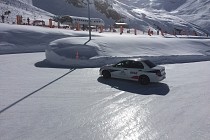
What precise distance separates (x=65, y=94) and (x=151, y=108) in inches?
155

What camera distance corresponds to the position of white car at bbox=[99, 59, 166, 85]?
14773 mm

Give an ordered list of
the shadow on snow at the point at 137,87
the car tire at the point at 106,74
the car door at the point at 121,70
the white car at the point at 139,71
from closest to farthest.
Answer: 1. the shadow on snow at the point at 137,87
2. the white car at the point at 139,71
3. the car door at the point at 121,70
4. the car tire at the point at 106,74

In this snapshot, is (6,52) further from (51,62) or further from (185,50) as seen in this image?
(185,50)

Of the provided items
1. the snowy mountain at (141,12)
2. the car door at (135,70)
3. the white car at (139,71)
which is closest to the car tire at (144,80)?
the white car at (139,71)

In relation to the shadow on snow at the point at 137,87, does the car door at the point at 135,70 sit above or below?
above

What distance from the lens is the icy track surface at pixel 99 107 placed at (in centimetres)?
842

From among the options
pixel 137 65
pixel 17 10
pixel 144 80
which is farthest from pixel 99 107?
pixel 17 10

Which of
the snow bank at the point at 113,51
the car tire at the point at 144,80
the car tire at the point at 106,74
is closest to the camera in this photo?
the car tire at the point at 144,80

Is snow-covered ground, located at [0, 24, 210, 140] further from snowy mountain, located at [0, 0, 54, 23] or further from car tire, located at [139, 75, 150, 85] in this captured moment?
snowy mountain, located at [0, 0, 54, 23]

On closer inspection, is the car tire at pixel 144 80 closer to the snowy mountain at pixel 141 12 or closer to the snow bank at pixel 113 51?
the snow bank at pixel 113 51

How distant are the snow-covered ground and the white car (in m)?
0.35

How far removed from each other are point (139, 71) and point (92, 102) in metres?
4.34

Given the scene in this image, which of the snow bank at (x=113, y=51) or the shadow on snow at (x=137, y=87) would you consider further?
the snow bank at (x=113, y=51)

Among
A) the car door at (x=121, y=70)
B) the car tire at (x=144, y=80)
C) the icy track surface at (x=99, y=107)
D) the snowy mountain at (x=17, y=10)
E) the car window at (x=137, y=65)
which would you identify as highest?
the snowy mountain at (x=17, y=10)
